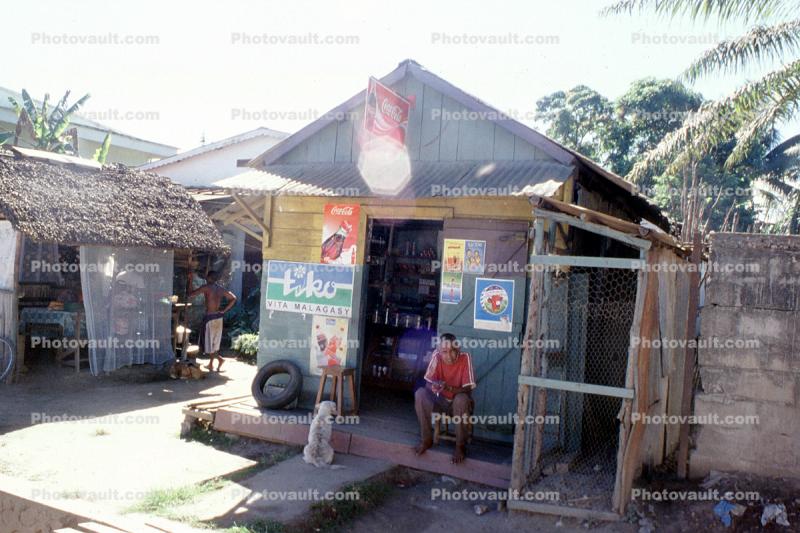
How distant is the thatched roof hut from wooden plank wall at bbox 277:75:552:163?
4622 mm

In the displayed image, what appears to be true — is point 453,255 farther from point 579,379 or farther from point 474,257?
point 579,379

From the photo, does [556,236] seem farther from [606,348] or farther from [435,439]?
[435,439]

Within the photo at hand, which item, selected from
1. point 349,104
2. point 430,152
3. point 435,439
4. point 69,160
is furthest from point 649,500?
point 69,160

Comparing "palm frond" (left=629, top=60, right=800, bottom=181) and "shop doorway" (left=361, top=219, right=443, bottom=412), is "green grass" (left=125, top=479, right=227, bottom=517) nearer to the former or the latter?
"shop doorway" (left=361, top=219, right=443, bottom=412)

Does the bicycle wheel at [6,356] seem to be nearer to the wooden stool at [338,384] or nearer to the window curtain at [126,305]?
the window curtain at [126,305]

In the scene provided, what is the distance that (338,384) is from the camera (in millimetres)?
8070

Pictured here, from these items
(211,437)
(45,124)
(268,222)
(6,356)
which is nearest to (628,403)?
(211,437)

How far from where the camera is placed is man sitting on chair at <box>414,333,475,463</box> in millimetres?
7046

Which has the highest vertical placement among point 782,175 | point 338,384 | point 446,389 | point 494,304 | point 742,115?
point 782,175

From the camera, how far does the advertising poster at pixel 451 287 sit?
782cm

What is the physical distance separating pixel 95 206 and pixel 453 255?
7.31 m

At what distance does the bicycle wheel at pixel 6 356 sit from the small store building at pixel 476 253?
437 cm

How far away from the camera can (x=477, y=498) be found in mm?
6520

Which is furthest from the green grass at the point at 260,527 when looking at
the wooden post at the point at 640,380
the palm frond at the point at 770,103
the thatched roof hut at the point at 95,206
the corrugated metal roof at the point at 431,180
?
the palm frond at the point at 770,103
